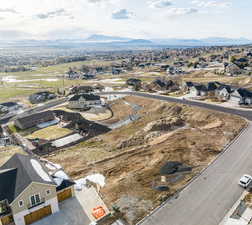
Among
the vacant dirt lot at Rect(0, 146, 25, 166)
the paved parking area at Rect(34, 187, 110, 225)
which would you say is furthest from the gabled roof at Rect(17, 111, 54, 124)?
the paved parking area at Rect(34, 187, 110, 225)

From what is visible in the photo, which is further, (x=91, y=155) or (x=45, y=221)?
(x=91, y=155)

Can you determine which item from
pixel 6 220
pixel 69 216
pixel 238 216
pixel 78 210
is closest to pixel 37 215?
pixel 6 220

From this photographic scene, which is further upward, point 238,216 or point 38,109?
Result: point 238,216

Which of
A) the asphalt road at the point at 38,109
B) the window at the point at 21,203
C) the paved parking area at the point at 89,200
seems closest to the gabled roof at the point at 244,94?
the paved parking area at the point at 89,200

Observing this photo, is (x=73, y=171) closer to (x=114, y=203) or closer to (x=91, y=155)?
(x=91, y=155)

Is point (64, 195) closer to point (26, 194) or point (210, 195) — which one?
point (26, 194)

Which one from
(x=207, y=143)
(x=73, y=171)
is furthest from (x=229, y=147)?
(x=73, y=171)

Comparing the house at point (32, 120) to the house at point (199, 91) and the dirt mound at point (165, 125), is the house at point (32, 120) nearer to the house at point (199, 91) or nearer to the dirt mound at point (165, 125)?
the dirt mound at point (165, 125)
